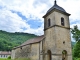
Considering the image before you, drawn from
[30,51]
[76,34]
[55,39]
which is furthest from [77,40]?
[55,39]

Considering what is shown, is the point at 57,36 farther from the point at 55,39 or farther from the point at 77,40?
the point at 77,40

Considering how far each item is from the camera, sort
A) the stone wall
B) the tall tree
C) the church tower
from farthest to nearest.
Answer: the tall tree
the stone wall
the church tower

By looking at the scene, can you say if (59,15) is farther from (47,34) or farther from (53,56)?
(53,56)

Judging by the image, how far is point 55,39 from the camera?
64.1 ft

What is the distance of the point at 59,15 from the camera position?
21.0m

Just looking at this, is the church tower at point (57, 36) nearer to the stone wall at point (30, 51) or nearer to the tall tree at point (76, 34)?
the stone wall at point (30, 51)

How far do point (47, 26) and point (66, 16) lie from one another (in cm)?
397

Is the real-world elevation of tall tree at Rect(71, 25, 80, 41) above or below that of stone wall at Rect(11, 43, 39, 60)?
above

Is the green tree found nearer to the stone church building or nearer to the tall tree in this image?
the tall tree

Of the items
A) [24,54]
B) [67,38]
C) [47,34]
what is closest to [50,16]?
[47,34]

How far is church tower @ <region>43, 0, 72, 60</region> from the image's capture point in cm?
1948

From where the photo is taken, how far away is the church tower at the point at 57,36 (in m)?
19.5

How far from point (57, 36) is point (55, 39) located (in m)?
0.62

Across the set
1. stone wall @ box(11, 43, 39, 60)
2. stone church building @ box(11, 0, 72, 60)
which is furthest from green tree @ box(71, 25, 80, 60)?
stone wall @ box(11, 43, 39, 60)
